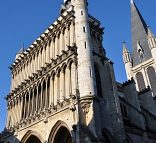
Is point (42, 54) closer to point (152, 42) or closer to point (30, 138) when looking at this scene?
point (30, 138)

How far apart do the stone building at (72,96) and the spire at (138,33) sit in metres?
26.3

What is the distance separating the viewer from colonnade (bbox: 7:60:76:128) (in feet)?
65.5

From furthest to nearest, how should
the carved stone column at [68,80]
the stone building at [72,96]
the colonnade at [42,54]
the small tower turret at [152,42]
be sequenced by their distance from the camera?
1. the small tower turret at [152,42]
2. the colonnade at [42,54]
3. the carved stone column at [68,80]
4. the stone building at [72,96]

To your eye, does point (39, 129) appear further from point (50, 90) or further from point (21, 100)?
point (21, 100)

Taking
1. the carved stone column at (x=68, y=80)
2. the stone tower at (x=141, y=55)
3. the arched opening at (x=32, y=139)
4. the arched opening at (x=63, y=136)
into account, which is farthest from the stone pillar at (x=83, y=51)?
the stone tower at (x=141, y=55)

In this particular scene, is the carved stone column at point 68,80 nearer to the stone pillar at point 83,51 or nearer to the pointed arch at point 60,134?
the stone pillar at point 83,51

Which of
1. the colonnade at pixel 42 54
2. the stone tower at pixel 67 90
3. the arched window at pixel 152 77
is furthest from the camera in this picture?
the arched window at pixel 152 77

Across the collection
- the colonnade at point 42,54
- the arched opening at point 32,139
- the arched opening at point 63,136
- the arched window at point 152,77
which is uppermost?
the arched window at point 152,77

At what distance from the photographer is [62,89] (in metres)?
20.4

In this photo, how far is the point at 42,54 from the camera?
25203 mm

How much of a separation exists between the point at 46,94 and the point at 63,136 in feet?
14.4

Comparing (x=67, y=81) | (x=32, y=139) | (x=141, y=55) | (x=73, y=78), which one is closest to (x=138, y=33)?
(x=141, y=55)

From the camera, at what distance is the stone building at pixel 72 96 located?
17.5m

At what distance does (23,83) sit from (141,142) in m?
13.2
